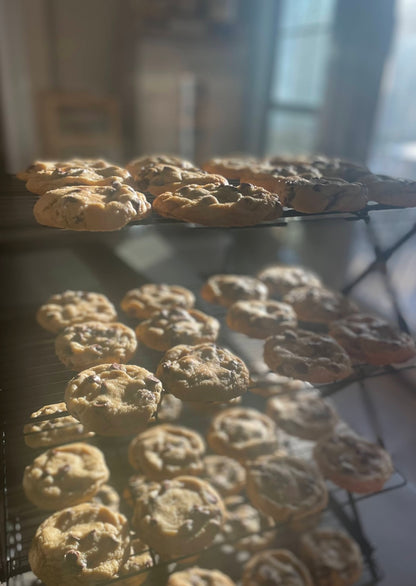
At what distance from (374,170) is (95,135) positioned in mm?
3044

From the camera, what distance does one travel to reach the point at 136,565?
1.60 metres

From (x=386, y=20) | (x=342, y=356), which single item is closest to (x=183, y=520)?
(x=342, y=356)

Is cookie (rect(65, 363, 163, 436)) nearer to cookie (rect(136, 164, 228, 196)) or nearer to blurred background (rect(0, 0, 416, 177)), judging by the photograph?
cookie (rect(136, 164, 228, 196))

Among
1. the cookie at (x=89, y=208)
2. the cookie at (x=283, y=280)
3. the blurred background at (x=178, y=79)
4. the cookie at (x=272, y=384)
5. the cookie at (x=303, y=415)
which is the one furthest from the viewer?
the blurred background at (x=178, y=79)

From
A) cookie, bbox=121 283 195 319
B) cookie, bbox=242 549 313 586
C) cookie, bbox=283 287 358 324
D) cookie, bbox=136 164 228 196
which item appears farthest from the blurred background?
cookie, bbox=242 549 313 586

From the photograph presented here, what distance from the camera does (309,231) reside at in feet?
12.3

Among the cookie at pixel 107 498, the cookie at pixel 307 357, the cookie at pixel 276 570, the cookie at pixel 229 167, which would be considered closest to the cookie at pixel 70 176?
the cookie at pixel 229 167

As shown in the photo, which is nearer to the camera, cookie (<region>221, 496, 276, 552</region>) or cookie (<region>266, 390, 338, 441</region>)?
cookie (<region>221, 496, 276, 552</region>)

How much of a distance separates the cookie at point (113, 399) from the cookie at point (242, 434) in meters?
0.94

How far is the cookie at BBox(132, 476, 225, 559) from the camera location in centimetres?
159

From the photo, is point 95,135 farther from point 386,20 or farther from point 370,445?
point 370,445

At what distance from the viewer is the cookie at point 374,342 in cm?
180

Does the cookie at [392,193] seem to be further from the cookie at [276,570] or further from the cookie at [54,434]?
the cookie at [276,570]

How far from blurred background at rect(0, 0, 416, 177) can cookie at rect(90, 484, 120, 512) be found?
274cm
